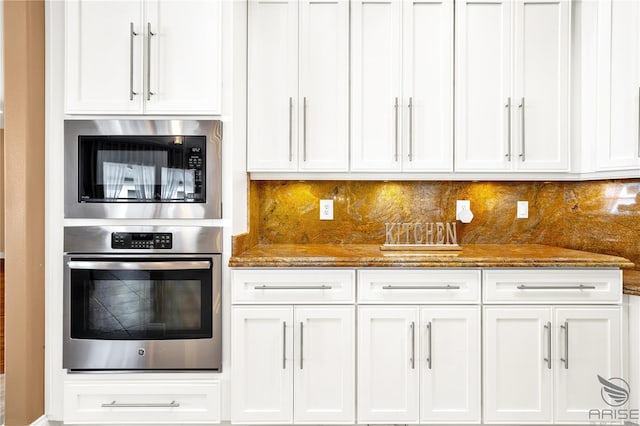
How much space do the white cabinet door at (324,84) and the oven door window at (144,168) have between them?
0.62 metres

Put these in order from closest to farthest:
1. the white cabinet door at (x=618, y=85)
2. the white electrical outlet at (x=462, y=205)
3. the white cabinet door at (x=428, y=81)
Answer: the white cabinet door at (x=618, y=85)
the white cabinet door at (x=428, y=81)
the white electrical outlet at (x=462, y=205)

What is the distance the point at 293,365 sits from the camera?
2035 mm

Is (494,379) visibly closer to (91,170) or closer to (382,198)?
(382,198)

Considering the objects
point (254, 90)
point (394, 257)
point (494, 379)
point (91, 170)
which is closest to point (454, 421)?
point (494, 379)

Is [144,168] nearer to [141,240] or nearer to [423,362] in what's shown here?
[141,240]

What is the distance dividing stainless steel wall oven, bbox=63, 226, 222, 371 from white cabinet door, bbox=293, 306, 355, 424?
44 centimetres

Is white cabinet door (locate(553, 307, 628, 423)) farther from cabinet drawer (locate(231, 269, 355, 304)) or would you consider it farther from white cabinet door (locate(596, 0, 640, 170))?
cabinet drawer (locate(231, 269, 355, 304))

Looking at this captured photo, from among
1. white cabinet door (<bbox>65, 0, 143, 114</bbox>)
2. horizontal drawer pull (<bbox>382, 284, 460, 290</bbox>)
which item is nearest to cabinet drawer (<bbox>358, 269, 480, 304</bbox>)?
horizontal drawer pull (<bbox>382, 284, 460, 290</bbox>)

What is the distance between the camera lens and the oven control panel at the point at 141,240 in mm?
2031

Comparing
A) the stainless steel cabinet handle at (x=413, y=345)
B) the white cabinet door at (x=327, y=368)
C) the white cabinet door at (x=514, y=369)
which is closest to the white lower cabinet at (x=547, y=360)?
the white cabinet door at (x=514, y=369)

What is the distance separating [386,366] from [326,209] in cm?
107

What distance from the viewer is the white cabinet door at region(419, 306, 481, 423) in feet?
6.68

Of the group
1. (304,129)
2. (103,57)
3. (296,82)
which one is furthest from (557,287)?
(103,57)

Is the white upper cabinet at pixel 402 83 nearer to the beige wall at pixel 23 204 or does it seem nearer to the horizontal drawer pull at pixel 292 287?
the horizontal drawer pull at pixel 292 287
